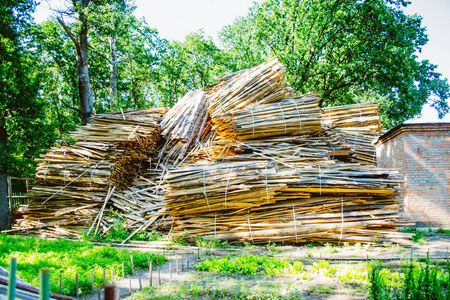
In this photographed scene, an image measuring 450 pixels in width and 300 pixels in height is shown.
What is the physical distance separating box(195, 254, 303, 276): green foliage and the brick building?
5.43 m

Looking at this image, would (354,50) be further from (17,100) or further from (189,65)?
(17,100)

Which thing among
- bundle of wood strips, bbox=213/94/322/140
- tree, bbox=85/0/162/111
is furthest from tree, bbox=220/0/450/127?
bundle of wood strips, bbox=213/94/322/140

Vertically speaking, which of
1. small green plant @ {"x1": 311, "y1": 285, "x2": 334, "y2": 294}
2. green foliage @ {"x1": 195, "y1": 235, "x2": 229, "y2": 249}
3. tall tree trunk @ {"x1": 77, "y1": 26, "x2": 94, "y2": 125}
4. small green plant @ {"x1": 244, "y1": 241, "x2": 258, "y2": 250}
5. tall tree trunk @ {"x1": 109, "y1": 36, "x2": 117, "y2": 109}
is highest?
tall tree trunk @ {"x1": 109, "y1": 36, "x2": 117, "y2": 109}

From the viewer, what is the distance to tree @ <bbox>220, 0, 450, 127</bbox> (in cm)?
1555

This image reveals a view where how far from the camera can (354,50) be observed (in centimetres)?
1656

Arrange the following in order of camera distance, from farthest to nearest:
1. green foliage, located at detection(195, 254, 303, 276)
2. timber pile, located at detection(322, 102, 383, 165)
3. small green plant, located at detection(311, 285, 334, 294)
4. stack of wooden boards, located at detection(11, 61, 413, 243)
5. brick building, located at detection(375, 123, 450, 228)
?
1. timber pile, located at detection(322, 102, 383, 165)
2. brick building, located at detection(375, 123, 450, 228)
3. stack of wooden boards, located at detection(11, 61, 413, 243)
4. green foliage, located at detection(195, 254, 303, 276)
5. small green plant, located at detection(311, 285, 334, 294)

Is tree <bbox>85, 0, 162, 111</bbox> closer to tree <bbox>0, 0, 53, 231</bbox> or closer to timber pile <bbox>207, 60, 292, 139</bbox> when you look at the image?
tree <bbox>0, 0, 53, 231</bbox>

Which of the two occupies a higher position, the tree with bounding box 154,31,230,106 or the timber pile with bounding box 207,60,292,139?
the tree with bounding box 154,31,230,106

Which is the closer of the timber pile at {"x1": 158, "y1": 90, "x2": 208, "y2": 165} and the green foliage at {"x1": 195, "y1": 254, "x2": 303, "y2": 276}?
the green foliage at {"x1": 195, "y1": 254, "x2": 303, "y2": 276}

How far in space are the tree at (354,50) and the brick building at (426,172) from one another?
769 centimetres

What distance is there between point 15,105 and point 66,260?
249 inches

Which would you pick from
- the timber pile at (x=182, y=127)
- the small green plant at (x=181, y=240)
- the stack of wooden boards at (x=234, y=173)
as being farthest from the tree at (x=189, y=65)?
the small green plant at (x=181, y=240)

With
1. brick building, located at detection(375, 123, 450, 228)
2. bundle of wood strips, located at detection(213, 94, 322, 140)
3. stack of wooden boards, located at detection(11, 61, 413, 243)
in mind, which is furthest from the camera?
brick building, located at detection(375, 123, 450, 228)

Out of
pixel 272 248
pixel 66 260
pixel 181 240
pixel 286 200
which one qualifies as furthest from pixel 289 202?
pixel 66 260
